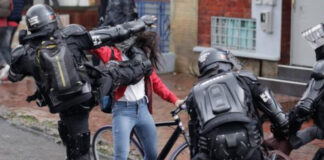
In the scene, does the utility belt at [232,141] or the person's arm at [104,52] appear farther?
the person's arm at [104,52]

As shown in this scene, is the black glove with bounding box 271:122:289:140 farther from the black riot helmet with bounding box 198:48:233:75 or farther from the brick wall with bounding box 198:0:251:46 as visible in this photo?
the brick wall with bounding box 198:0:251:46

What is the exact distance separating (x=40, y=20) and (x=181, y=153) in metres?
1.71

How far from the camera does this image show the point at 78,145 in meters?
6.58

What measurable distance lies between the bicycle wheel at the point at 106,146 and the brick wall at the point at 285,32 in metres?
4.43

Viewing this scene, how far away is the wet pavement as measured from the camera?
8.80m

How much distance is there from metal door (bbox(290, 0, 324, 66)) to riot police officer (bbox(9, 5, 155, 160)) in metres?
5.08

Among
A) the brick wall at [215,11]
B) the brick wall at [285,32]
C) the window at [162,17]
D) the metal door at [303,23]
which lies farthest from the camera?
the window at [162,17]

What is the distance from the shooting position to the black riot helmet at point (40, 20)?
20.9 ft

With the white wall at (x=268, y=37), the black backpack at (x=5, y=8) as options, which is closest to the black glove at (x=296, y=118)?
the white wall at (x=268, y=37)

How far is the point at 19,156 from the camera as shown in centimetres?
852

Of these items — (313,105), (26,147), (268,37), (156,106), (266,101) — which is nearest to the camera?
(266,101)

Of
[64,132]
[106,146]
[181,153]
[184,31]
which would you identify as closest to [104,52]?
[64,132]

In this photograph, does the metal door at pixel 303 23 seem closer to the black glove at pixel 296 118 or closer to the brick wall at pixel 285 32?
the brick wall at pixel 285 32

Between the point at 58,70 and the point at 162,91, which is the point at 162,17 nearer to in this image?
the point at 162,91
